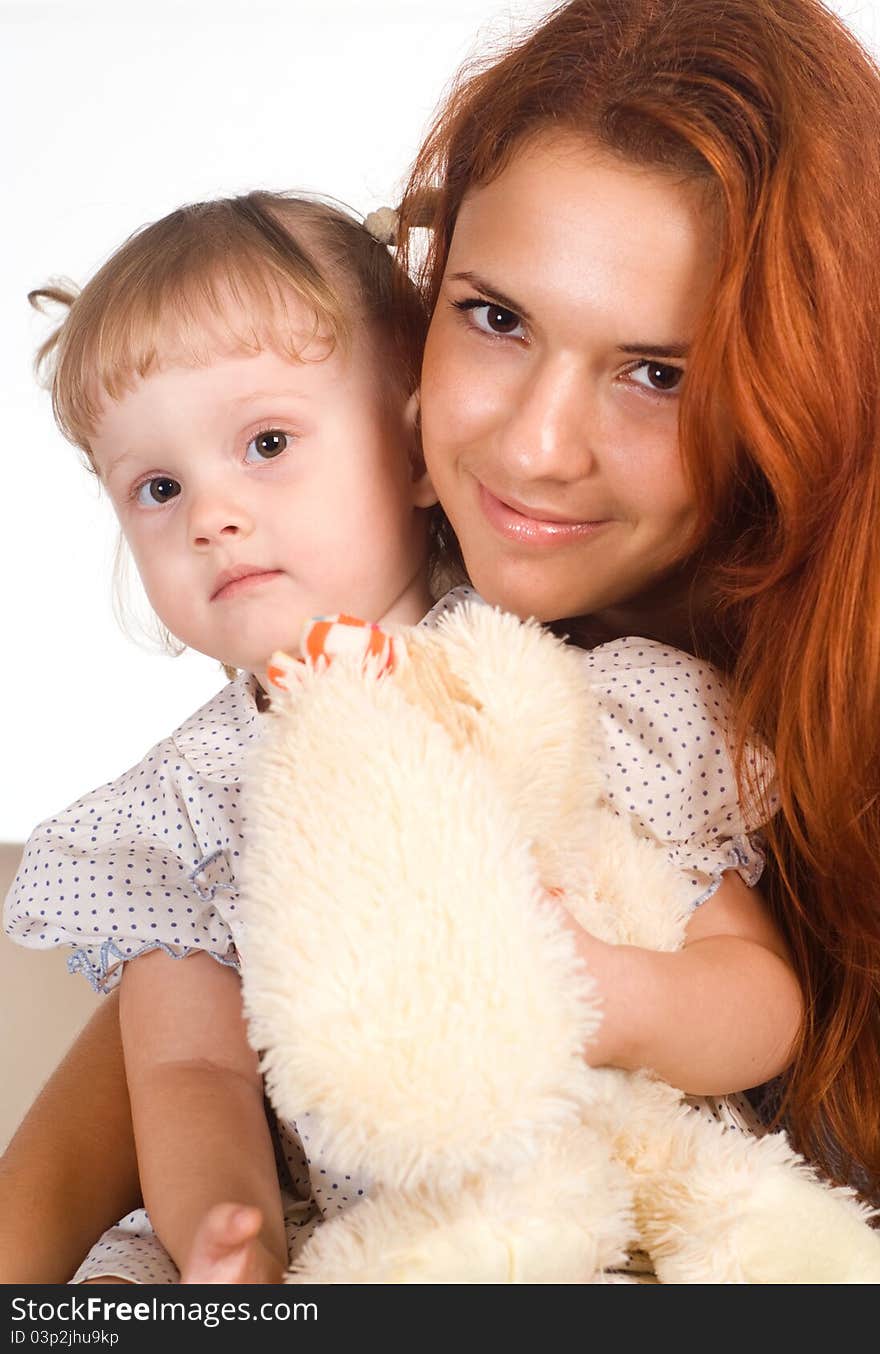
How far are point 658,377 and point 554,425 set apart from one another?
0.09 m

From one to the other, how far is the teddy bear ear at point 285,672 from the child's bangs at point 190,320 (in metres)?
0.42

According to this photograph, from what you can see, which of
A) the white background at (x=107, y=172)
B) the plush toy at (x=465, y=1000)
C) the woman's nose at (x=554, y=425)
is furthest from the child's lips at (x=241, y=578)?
the white background at (x=107, y=172)

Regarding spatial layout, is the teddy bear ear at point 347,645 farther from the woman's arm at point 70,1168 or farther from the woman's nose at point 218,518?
the woman's arm at point 70,1168

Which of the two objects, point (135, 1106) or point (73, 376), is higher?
point (73, 376)

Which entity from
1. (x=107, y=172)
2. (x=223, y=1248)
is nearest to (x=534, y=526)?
(x=223, y=1248)

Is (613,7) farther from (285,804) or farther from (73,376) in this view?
(285,804)

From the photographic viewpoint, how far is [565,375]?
1.06 meters

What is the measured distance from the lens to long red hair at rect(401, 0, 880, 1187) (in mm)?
1027

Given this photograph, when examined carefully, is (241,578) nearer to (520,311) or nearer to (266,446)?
(266,446)

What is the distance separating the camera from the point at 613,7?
1187 mm

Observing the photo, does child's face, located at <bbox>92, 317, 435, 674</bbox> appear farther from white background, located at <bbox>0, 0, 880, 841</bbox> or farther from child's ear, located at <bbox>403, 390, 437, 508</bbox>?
white background, located at <bbox>0, 0, 880, 841</bbox>

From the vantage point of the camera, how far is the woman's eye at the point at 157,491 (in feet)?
4.00
